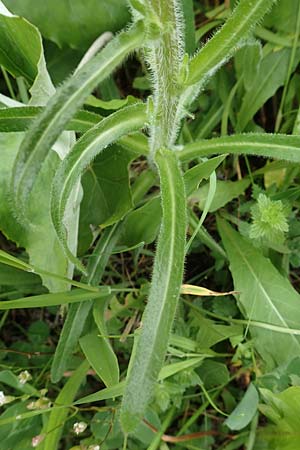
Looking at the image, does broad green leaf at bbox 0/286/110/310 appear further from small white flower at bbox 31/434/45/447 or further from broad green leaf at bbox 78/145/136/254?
small white flower at bbox 31/434/45/447

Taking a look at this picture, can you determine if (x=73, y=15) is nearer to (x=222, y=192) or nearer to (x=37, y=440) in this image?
(x=222, y=192)

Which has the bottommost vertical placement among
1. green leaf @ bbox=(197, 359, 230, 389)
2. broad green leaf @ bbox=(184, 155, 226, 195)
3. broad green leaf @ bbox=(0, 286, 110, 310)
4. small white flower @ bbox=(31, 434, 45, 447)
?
small white flower @ bbox=(31, 434, 45, 447)

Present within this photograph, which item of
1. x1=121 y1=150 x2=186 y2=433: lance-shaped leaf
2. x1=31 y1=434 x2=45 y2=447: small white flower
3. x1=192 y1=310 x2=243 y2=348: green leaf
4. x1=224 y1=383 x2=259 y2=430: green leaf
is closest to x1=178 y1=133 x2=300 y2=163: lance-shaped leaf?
x1=121 y1=150 x2=186 y2=433: lance-shaped leaf

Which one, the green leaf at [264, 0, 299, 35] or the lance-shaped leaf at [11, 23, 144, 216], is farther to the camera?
the green leaf at [264, 0, 299, 35]

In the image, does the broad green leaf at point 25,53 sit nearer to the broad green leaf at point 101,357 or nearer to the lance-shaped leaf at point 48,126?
the lance-shaped leaf at point 48,126

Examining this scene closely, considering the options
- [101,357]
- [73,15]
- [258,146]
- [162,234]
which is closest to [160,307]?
[162,234]

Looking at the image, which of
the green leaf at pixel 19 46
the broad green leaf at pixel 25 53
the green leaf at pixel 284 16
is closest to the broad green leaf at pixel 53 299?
the broad green leaf at pixel 25 53

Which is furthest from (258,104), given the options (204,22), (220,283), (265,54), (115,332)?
(115,332)
